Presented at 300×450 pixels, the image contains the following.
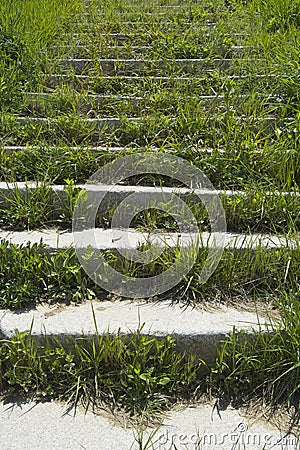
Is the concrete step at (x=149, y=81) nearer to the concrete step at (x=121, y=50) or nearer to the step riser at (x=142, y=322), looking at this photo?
the concrete step at (x=121, y=50)

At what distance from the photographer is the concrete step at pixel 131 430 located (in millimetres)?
2795

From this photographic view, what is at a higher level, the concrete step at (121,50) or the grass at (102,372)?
the concrete step at (121,50)

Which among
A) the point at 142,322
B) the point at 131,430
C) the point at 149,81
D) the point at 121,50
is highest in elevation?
the point at 121,50

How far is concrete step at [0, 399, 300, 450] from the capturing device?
9.17 feet

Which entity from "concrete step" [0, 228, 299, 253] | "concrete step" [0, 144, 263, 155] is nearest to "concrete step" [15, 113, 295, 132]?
"concrete step" [0, 144, 263, 155]

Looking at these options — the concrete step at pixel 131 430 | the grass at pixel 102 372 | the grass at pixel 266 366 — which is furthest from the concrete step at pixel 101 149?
the concrete step at pixel 131 430

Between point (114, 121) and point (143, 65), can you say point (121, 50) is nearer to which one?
point (143, 65)

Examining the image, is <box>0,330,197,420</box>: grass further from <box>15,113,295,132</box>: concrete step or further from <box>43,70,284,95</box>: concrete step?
Result: <box>43,70,284,95</box>: concrete step

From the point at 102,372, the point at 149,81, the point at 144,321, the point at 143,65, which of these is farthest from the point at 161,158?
the point at 102,372

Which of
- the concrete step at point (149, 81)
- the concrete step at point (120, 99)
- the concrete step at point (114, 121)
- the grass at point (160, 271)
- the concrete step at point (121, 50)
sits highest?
the concrete step at point (121, 50)

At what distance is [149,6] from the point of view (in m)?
6.73

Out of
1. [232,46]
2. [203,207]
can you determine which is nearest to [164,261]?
[203,207]

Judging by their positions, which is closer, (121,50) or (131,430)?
(131,430)

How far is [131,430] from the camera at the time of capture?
288 centimetres
